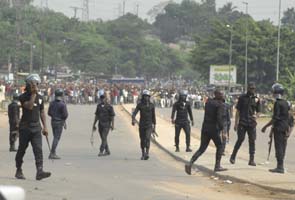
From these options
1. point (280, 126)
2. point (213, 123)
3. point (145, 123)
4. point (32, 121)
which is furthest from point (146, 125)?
point (32, 121)

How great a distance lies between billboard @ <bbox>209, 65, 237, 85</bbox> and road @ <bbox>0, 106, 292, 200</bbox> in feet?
184

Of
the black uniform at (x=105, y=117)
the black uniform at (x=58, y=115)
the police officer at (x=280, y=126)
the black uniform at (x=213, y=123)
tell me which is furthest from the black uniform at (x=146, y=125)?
the police officer at (x=280, y=126)

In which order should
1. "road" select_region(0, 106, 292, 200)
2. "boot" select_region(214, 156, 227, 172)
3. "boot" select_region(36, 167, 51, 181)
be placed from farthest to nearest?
1. "boot" select_region(214, 156, 227, 172)
2. "boot" select_region(36, 167, 51, 181)
3. "road" select_region(0, 106, 292, 200)

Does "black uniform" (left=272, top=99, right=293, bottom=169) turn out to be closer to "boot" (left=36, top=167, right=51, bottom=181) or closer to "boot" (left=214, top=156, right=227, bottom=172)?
"boot" (left=214, top=156, right=227, bottom=172)

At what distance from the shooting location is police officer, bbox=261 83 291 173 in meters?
14.6

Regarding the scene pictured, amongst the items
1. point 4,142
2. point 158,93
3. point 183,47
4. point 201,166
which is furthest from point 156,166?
point 183,47

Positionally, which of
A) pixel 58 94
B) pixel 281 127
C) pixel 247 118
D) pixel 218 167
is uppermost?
pixel 58 94

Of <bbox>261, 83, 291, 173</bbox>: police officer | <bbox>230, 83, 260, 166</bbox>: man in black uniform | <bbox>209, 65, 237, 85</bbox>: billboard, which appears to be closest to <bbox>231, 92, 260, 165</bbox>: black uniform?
<bbox>230, 83, 260, 166</bbox>: man in black uniform

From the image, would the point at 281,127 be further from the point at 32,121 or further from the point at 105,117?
the point at 105,117

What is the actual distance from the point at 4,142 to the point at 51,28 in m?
96.4

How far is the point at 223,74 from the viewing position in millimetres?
76875

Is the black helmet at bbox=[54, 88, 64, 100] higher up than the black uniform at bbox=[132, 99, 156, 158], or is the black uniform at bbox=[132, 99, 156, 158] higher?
the black helmet at bbox=[54, 88, 64, 100]

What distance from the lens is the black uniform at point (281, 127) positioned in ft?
47.8

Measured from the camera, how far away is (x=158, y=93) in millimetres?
70500
